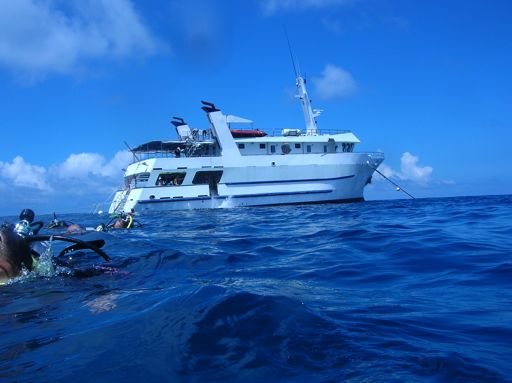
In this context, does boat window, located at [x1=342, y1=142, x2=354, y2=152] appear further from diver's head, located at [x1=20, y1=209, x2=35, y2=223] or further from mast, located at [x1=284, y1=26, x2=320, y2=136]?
diver's head, located at [x1=20, y1=209, x2=35, y2=223]

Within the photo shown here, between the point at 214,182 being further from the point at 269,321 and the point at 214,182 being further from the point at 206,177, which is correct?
the point at 269,321

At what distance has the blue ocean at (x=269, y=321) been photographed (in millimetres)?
2340

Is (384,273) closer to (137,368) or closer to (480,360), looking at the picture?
(480,360)

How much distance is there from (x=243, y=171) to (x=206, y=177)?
3435 mm

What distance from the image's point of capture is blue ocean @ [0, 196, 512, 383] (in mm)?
2340

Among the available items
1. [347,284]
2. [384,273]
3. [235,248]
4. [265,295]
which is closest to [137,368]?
[265,295]

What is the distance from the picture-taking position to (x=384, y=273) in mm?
5238

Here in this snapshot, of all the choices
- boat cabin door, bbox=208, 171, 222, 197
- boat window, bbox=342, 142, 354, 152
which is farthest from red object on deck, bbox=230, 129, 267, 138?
boat window, bbox=342, 142, 354, 152

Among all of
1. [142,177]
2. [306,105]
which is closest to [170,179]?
[142,177]

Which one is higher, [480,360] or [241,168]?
[241,168]

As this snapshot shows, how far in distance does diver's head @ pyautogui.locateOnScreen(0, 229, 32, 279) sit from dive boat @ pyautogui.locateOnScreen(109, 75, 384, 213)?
2247 cm

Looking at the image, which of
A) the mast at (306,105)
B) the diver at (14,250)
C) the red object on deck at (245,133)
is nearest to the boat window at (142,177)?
the red object on deck at (245,133)

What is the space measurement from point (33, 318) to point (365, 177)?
99.5 feet

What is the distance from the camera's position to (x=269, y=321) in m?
3.15
